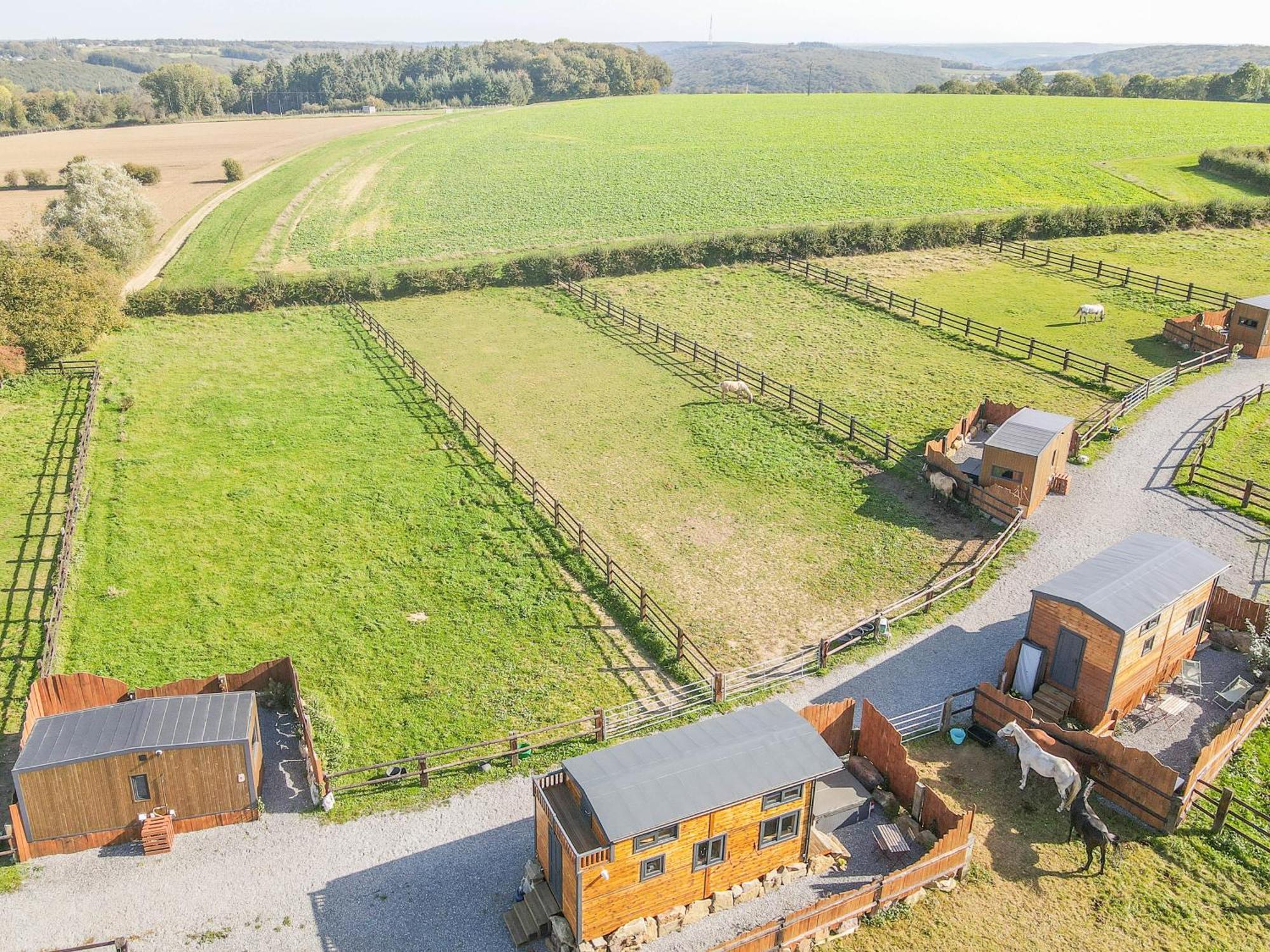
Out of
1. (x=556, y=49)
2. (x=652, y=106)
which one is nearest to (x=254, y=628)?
(x=652, y=106)

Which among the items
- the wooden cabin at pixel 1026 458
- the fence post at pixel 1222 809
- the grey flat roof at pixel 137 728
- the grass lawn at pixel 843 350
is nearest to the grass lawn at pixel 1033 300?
the grass lawn at pixel 843 350

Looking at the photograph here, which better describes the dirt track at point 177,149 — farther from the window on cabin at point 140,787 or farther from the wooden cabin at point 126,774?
the window on cabin at point 140,787

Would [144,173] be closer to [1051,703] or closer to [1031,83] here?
[1051,703]

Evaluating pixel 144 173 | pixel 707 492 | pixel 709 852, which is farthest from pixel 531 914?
pixel 144 173

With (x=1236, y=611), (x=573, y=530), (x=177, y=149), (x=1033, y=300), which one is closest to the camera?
(x=1236, y=611)

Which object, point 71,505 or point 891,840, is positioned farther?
point 71,505

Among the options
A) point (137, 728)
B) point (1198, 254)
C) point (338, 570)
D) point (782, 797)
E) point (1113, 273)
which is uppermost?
point (1198, 254)

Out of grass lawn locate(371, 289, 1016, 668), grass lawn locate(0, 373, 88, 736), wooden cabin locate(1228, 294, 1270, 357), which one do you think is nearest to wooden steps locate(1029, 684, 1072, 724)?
grass lawn locate(371, 289, 1016, 668)

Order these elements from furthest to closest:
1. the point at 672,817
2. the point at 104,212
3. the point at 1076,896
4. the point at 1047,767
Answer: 1. the point at 104,212
2. the point at 1047,767
3. the point at 1076,896
4. the point at 672,817

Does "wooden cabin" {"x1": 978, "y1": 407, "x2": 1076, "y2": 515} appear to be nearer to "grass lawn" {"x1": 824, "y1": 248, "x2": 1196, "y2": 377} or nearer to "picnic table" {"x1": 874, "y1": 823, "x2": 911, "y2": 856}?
"grass lawn" {"x1": 824, "y1": 248, "x2": 1196, "y2": 377}
